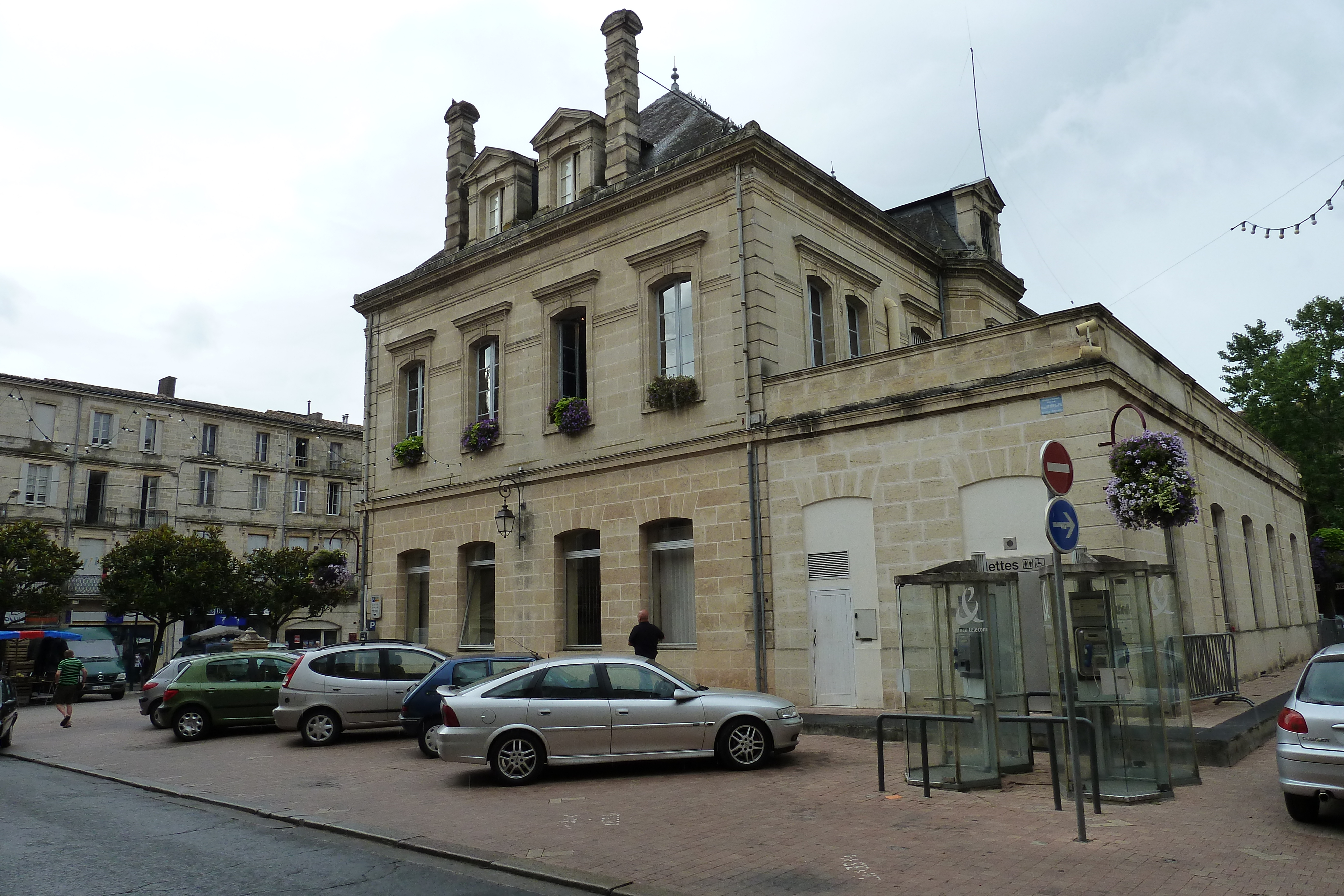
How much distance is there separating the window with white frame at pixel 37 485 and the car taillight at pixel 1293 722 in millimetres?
50663

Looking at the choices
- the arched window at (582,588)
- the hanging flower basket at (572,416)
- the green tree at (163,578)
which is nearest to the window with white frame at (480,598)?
the arched window at (582,588)

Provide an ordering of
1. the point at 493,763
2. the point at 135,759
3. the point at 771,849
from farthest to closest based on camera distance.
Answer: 1. the point at 135,759
2. the point at 493,763
3. the point at 771,849

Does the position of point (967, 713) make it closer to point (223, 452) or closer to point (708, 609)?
point (708, 609)

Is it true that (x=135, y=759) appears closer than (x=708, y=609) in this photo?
Yes

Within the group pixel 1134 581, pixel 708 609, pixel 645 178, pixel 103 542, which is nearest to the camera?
pixel 1134 581

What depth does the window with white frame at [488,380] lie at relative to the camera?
20.9 m

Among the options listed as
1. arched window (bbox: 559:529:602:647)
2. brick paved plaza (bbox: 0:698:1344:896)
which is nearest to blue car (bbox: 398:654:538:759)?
brick paved plaza (bbox: 0:698:1344:896)

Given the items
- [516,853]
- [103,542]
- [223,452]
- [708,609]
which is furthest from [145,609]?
[516,853]

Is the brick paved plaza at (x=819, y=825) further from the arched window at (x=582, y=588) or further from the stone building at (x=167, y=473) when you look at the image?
the stone building at (x=167, y=473)

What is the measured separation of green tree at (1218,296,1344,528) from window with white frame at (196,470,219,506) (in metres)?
48.4

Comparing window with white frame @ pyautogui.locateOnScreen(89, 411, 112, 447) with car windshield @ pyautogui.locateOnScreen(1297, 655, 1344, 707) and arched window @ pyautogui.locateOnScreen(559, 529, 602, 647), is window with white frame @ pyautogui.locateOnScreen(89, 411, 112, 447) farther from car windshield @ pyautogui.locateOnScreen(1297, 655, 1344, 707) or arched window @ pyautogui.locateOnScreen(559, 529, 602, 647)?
car windshield @ pyautogui.locateOnScreen(1297, 655, 1344, 707)

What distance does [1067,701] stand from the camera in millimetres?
7531

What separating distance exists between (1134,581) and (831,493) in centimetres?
648

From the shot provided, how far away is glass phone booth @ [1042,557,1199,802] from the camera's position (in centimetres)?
878
